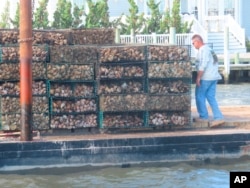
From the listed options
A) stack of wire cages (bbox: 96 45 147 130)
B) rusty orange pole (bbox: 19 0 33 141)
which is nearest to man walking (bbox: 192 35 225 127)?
stack of wire cages (bbox: 96 45 147 130)

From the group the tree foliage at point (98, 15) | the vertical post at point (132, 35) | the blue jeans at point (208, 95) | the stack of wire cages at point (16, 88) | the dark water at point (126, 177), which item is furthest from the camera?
the tree foliage at point (98, 15)

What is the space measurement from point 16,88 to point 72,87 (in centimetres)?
91

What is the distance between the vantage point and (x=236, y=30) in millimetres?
38062

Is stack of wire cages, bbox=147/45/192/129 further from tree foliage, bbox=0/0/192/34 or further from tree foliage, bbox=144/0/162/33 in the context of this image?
tree foliage, bbox=144/0/162/33

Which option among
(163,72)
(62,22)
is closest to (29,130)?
(163,72)

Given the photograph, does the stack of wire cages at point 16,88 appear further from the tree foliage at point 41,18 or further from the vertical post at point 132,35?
the tree foliage at point 41,18

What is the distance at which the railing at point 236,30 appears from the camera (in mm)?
37866

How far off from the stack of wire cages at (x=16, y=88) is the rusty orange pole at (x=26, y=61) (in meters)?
0.59

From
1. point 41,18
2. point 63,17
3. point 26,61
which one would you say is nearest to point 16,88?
point 26,61

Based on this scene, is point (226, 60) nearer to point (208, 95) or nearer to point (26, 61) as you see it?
point (208, 95)

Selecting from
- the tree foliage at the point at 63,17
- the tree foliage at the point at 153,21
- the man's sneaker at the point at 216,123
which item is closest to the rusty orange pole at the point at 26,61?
the man's sneaker at the point at 216,123

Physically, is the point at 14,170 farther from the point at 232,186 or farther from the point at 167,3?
the point at 167,3

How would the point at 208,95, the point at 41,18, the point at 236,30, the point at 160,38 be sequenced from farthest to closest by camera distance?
the point at 236,30
the point at 41,18
the point at 160,38
the point at 208,95

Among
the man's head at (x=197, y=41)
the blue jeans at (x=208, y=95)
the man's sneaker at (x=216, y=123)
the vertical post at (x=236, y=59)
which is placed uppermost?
the vertical post at (x=236, y=59)
